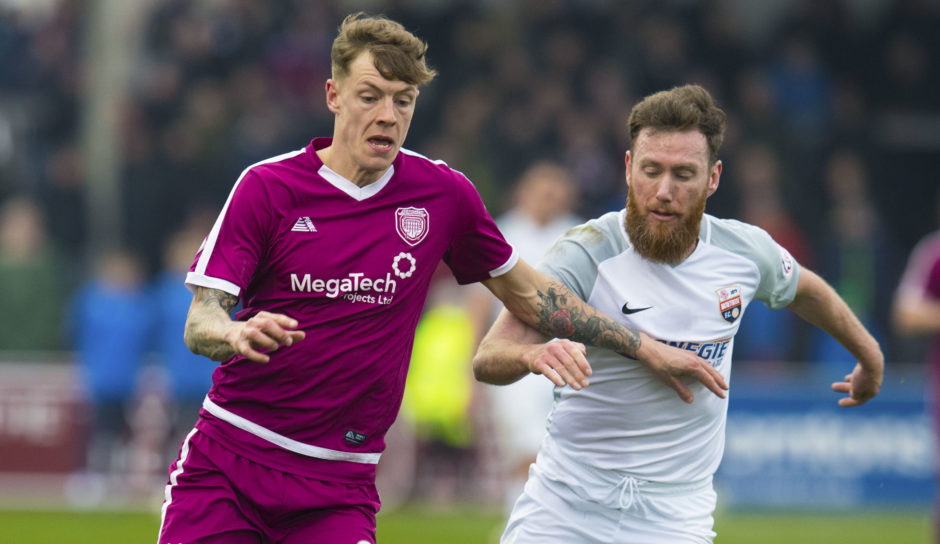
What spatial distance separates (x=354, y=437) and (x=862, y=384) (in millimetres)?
2325

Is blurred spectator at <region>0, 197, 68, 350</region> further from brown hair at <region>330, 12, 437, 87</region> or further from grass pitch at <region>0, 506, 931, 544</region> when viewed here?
brown hair at <region>330, 12, 437, 87</region>

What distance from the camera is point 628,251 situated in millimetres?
5285

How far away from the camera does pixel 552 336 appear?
5266 millimetres

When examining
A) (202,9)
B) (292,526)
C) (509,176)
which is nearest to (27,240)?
(202,9)

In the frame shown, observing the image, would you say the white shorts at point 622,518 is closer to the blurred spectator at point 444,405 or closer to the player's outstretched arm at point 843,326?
the player's outstretched arm at point 843,326

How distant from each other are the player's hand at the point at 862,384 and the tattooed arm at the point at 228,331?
262 centimetres

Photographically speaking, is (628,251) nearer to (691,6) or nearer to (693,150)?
(693,150)

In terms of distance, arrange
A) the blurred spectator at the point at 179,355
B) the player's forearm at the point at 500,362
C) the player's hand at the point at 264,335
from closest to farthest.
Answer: the player's hand at the point at 264,335
the player's forearm at the point at 500,362
the blurred spectator at the point at 179,355

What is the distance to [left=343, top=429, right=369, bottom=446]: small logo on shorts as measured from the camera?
4961 mm

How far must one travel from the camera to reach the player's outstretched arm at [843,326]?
565 cm

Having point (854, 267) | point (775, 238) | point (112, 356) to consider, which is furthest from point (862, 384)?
point (112, 356)

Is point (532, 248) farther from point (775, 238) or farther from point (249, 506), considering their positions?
point (775, 238)

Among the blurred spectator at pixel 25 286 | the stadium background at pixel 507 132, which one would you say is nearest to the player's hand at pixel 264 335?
the stadium background at pixel 507 132

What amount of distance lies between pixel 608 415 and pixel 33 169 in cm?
1194
